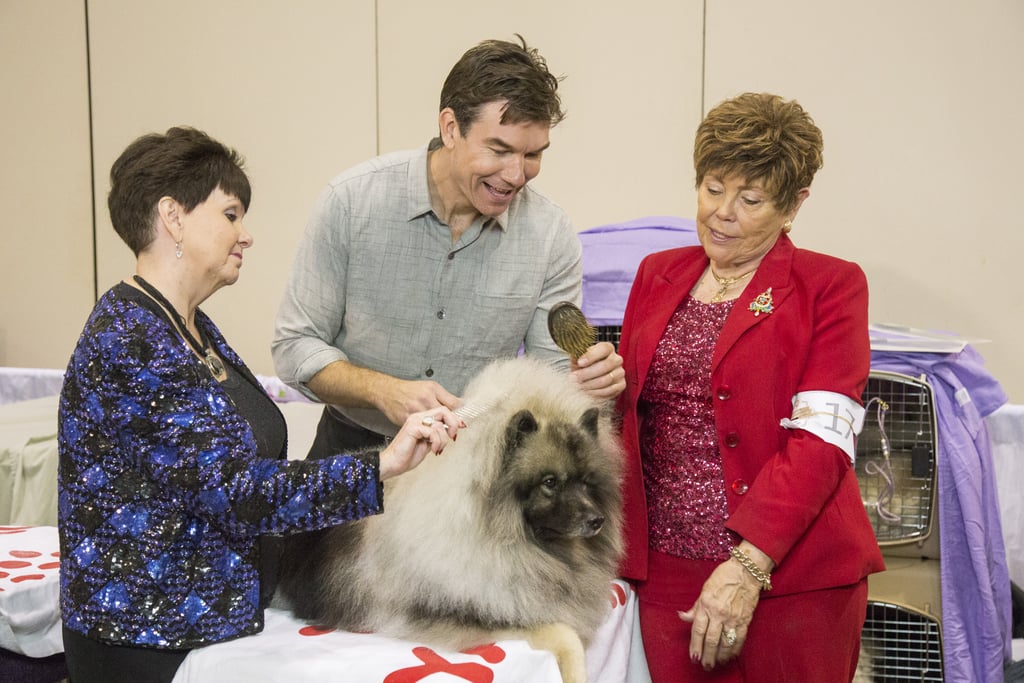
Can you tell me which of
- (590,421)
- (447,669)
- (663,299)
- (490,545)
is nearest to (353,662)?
(447,669)

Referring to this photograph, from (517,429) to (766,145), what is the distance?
71cm

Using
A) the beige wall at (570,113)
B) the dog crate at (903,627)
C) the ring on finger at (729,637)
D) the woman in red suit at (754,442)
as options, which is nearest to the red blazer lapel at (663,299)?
the woman in red suit at (754,442)

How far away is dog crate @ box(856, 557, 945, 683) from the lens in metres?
2.62

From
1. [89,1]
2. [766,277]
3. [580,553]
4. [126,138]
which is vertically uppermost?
[89,1]

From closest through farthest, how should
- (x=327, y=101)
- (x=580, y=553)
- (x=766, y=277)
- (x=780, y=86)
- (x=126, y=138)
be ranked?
(x=580, y=553)
(x=766, y=277)
(x=780, y=86)
(x=327, y=101)
(x=126, y=138)

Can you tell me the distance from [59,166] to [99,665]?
446 cm

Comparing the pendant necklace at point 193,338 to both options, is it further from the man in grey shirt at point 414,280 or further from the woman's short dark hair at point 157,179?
the man in grey shirt at point 414,280

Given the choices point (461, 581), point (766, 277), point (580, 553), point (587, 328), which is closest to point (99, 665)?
point (461, 581)

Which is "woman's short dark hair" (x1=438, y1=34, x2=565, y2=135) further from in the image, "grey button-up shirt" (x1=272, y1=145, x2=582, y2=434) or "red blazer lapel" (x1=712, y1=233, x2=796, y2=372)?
"red blazer lapel" (x1=712, y1=233, x2=796, y2=372)

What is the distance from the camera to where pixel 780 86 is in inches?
163

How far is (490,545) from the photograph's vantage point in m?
1.53

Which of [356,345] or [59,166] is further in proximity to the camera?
[59,166]

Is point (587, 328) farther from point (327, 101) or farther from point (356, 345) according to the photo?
point (327, 101)

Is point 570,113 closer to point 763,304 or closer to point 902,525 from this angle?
point 902,525
